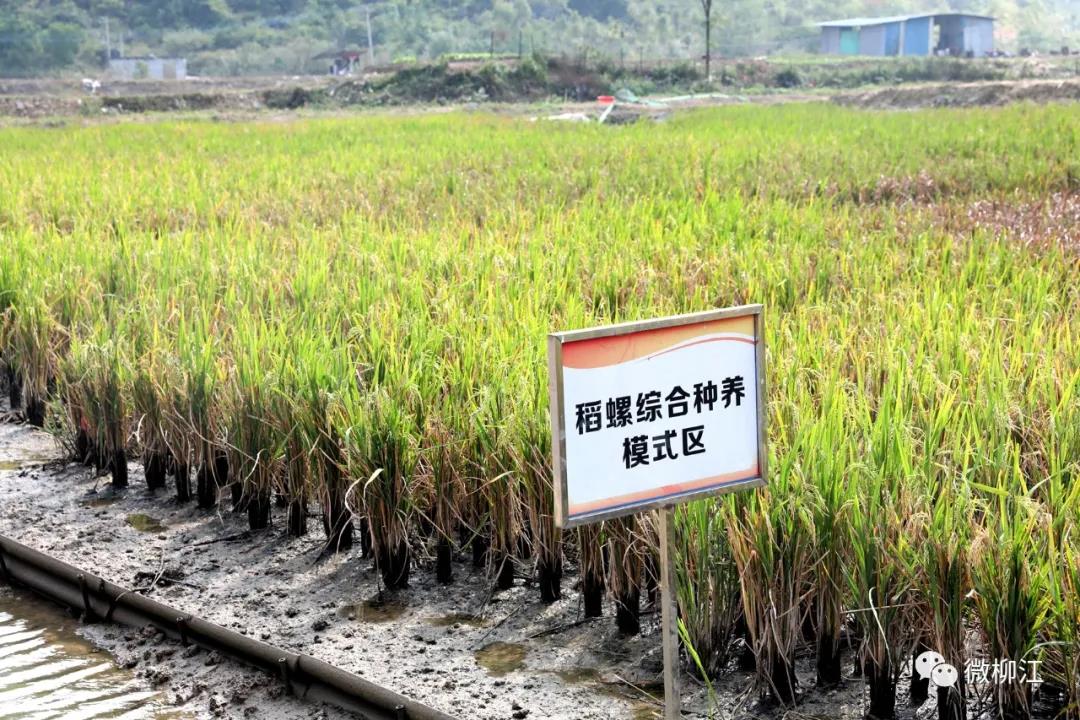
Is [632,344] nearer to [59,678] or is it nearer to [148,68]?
[59,678]

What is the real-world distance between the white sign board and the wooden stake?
0.10 m

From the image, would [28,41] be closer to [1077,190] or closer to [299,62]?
[299,62]

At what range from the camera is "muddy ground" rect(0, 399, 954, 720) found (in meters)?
3.07

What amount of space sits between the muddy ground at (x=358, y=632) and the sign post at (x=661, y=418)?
1.69 feet

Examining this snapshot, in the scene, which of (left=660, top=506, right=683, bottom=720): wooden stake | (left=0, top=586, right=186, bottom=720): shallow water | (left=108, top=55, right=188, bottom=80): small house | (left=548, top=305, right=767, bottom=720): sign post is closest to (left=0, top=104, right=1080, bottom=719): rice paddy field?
(left=660, top=506, right=683, bottom=720): wooden stake

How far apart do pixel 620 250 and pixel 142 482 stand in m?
3.16

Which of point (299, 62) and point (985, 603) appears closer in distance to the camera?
point (985, 603)

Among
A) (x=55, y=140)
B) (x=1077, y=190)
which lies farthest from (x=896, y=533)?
(x=55, y=140)

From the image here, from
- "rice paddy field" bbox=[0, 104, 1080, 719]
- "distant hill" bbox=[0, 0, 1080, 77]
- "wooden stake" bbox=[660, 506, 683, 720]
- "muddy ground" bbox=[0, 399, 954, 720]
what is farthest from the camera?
"distant hill" bbox=[0, 0, 1080, 77]

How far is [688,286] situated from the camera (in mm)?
6145

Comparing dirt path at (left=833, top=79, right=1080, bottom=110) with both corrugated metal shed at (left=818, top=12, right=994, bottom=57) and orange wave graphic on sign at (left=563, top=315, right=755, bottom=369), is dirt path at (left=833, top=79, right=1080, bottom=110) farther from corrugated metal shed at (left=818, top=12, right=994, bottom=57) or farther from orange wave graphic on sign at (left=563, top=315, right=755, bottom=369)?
orange wave graphic on sign at (left=563, top=315, right=755, bottom=369)

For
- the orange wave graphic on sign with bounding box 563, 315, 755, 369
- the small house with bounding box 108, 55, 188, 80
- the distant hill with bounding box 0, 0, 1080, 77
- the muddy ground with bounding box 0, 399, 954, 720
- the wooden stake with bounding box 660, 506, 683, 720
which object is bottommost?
the muddy ground with bounding box 0, 399, 954, 720

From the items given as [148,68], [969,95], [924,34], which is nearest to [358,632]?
[969,95]

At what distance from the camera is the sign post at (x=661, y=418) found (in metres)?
2.34
